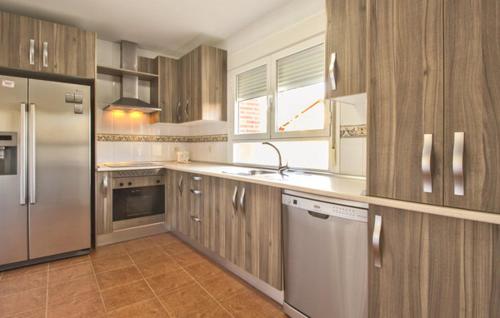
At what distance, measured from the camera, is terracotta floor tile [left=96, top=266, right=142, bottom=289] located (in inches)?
→ 82.8

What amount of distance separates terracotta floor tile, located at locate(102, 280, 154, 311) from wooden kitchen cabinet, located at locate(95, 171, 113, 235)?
3.40 ft

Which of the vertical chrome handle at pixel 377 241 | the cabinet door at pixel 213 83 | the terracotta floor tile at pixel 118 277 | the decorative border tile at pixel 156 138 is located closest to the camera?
the vertical chrome handle at pixel 377 241

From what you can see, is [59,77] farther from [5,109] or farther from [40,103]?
[5,109]

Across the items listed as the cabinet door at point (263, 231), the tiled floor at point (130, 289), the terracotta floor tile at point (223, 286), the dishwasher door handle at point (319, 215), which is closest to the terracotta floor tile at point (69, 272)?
the tiled floor at point (130, 289)

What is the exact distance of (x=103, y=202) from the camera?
2.86 metres

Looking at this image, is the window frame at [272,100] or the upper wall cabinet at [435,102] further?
the window frame at [272,100]

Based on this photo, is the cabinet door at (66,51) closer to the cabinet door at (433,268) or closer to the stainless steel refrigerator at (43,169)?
the stainless steel refrigerator at (43,169)

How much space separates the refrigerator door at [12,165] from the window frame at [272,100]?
2.05 meters

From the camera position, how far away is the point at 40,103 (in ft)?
7.90

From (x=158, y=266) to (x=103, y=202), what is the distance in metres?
1.03

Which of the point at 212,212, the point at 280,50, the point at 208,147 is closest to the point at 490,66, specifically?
the point at 280,50

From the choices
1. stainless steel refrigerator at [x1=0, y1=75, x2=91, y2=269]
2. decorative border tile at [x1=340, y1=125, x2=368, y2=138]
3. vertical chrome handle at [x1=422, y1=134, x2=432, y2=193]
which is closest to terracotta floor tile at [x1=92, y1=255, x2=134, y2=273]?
Answer: stainless steel refrigerator at [x1=0, y1=75, x2=91, y2=269]

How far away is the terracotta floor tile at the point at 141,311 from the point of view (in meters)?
1.70

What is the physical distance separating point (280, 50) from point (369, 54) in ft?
4.91
